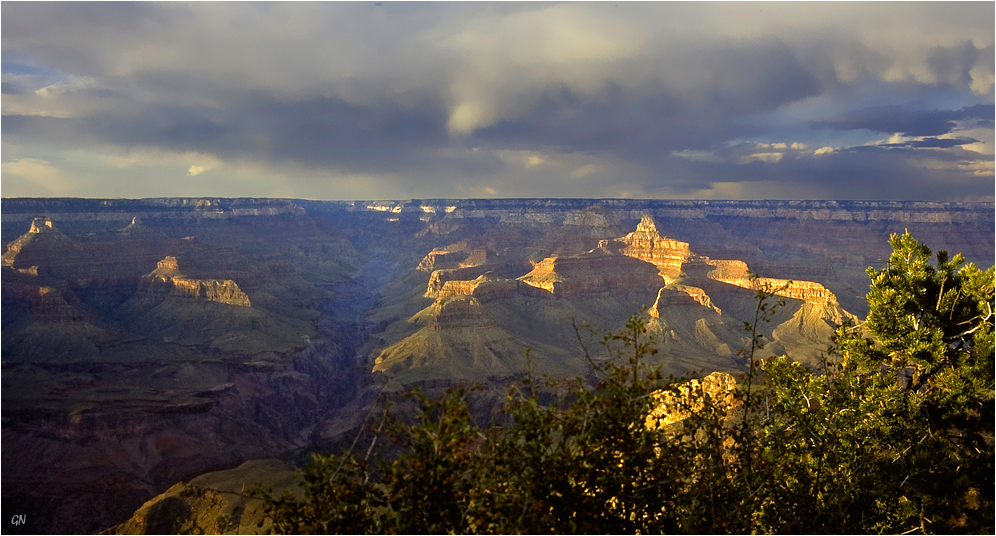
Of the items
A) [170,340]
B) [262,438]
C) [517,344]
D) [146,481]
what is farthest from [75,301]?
[517,344]

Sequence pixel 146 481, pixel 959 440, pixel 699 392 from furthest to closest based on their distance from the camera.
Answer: pixel 146 481 < pixel 959 440 < pixel 699 392

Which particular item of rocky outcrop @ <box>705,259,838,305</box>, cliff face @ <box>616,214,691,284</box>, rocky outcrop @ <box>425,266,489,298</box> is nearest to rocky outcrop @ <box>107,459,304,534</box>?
rocky outcrop @ <box>705,259,838,305</box>

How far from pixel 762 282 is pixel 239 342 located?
328ft

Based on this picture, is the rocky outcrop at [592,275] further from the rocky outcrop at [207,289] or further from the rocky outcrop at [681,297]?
the rocky outcrop at [207,289]

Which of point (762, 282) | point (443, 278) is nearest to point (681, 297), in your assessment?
point (762, 282)

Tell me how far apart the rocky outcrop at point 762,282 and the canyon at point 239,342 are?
1.57 ft

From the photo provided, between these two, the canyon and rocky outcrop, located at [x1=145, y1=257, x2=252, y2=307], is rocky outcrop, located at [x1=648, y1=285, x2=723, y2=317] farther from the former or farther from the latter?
rocky outcrop, located at [x1=145, y1=257, x2=252, y2=307]

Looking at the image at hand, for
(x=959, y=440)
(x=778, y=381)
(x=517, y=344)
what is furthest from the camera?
(x=517, y=344)

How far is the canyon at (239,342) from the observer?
2630 inches

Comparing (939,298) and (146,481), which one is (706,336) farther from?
(939,298)

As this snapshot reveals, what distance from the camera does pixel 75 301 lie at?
383ft

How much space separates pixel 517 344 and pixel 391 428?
104022mm

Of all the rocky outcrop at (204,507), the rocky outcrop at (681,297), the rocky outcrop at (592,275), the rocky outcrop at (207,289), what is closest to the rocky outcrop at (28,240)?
the rocky outcrop at (207,289)

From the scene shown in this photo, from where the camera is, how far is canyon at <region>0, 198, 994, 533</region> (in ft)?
219
